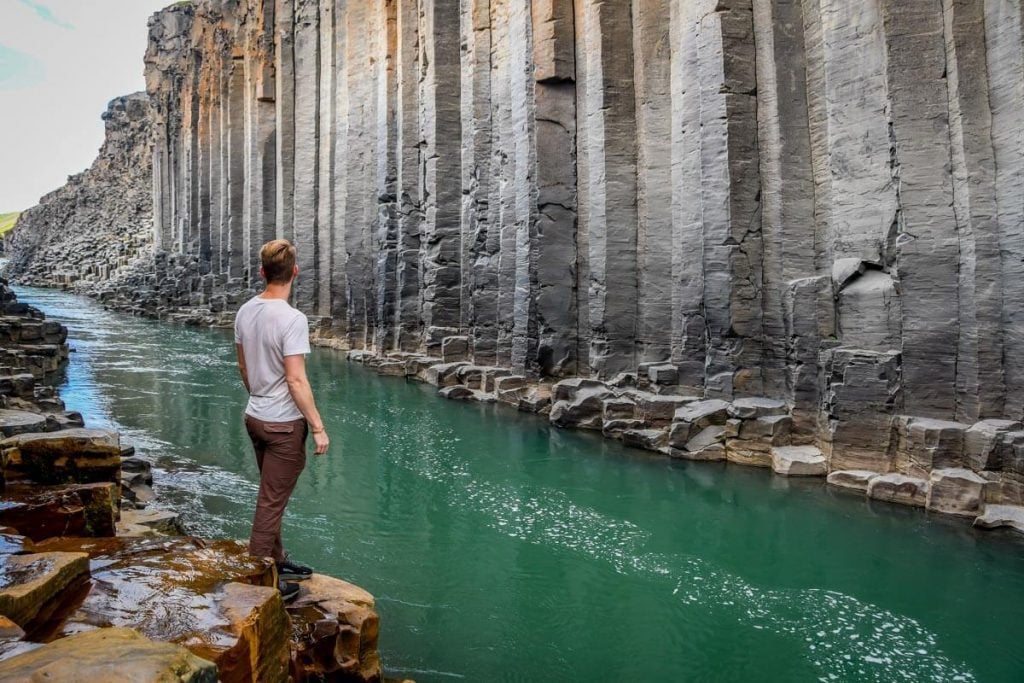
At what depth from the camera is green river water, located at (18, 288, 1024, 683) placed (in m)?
4.89

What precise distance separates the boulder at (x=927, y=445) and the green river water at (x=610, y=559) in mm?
662

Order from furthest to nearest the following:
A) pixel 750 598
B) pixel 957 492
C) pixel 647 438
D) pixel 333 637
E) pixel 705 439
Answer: pixel 647 438 < pixel 705 439 < pixel 957 492 < pixel 750 598 < pixel 333 637

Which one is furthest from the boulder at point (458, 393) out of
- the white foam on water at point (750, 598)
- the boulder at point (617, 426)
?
the white foam on water at point (750, 598)

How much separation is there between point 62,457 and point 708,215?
28.3 ft

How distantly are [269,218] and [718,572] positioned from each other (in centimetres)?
2978

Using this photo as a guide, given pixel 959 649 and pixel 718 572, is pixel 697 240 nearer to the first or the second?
pixel 718 572

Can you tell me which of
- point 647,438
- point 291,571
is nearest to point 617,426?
point 647,438

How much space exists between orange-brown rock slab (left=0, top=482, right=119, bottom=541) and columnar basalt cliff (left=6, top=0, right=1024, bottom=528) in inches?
292

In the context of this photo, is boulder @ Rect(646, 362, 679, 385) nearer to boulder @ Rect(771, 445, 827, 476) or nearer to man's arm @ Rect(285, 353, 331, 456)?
boulder @ Rect(771, 445, 827, 476)

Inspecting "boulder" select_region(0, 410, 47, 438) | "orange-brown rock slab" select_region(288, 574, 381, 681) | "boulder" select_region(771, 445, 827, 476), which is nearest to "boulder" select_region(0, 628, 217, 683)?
"orange-brown rock slab" select_region(288, 574, 381, 681)

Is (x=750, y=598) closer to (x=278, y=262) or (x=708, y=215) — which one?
(x=278, y=262)

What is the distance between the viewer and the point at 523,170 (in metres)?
14.4

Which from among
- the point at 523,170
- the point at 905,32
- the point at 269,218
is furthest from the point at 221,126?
the point at 905,32

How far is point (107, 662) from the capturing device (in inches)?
83.4
